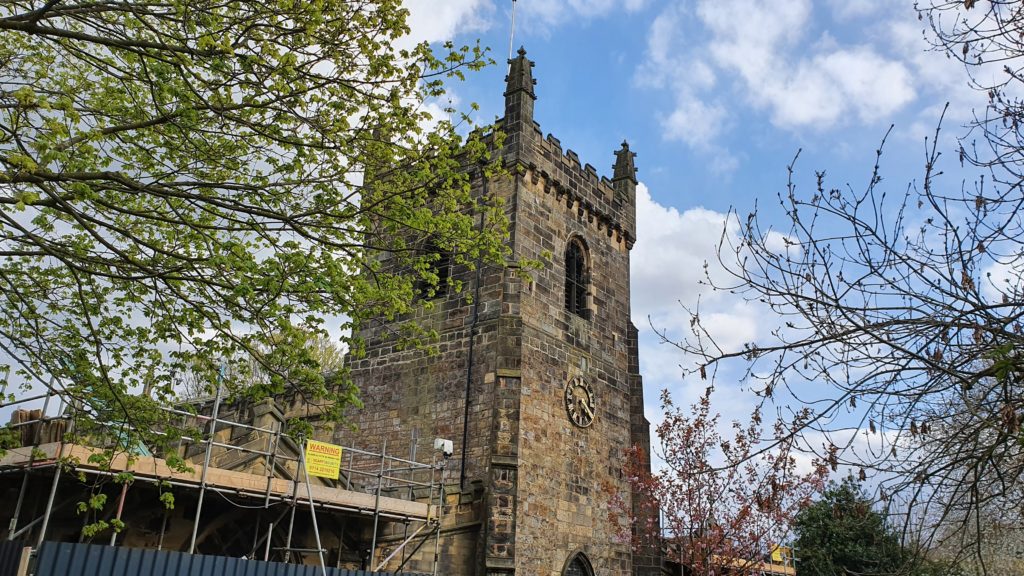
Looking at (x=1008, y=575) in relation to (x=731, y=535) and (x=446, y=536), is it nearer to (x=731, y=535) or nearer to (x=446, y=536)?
(x=731, y=535)

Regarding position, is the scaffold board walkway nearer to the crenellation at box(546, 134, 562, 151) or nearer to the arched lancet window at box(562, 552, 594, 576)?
the arched lancet window at box(562, 552, 594, 576)

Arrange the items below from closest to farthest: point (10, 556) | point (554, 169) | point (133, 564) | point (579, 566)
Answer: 1. point (10, 556)
2. point (133, 564)
3. point (579, 566)
4. point (554, 169)

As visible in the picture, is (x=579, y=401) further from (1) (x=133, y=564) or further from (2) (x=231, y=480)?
(1) (x=133, y=564)

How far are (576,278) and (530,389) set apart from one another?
4572mm

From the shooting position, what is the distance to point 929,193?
5.10 metres

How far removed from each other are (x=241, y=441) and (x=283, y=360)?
907cm

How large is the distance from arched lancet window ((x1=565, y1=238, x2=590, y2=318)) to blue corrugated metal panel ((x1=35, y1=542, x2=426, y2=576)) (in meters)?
10.9

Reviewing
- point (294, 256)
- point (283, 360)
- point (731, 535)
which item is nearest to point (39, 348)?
point (283, 360)

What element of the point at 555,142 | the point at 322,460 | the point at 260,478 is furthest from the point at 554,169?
the point at 260,478

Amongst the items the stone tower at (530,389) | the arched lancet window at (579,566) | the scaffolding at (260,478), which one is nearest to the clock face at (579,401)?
the stone tower at (530,389)

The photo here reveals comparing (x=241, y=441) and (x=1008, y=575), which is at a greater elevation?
(x=241, y=441)

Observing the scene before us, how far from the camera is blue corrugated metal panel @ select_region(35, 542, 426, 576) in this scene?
30.4 ft

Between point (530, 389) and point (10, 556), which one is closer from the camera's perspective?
point (10, 556)

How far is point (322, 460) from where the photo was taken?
13891 mm
